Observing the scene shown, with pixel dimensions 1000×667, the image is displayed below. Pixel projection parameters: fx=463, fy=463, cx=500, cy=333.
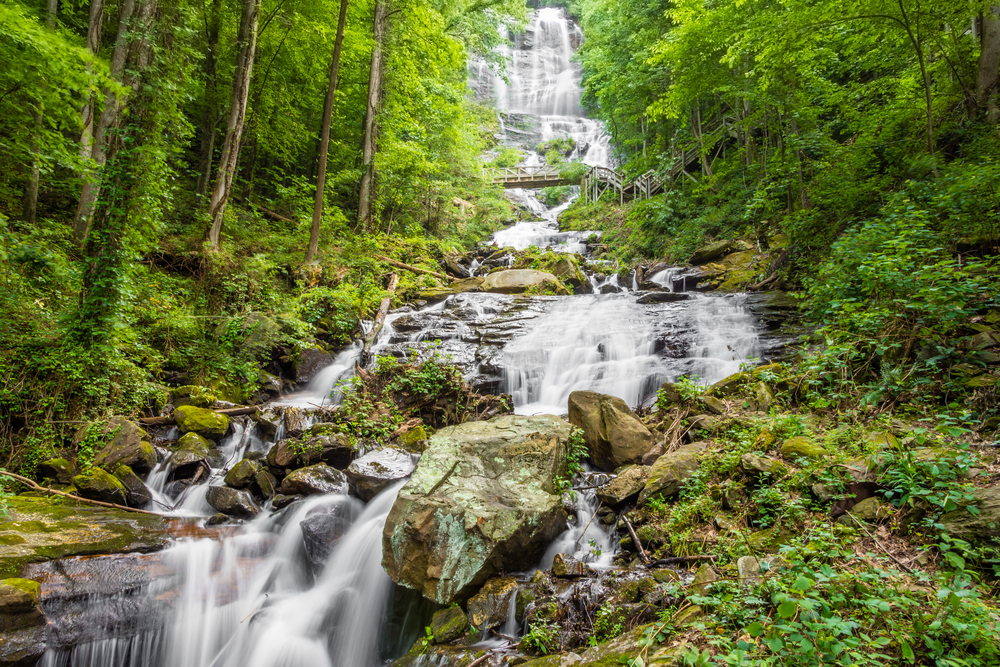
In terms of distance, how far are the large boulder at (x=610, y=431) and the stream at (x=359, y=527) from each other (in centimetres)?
71

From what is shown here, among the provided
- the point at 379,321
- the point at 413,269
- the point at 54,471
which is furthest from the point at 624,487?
the point at 413,269

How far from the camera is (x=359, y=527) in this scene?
5125 millimetres

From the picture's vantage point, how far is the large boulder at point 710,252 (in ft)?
42.8

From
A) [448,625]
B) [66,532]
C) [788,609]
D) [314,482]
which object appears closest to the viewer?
[788,609]

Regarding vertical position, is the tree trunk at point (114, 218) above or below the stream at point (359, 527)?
above

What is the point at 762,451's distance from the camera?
4184mm

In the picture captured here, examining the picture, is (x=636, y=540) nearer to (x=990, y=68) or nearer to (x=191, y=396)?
(x=191, y=396)

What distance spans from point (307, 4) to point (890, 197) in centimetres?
1375

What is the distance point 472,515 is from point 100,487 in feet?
14.3

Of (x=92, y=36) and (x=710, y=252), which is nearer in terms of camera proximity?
(x=92, y=36)

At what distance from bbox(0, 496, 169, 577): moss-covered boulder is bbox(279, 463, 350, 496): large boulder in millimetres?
1268

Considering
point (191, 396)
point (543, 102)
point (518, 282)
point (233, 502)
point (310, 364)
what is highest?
point (543, 102)

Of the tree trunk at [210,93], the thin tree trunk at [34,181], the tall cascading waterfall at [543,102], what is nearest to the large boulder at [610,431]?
the thin tree trunk at [34,181]

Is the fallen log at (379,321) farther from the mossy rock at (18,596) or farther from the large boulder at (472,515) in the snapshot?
the mossy rock at (18,596)
